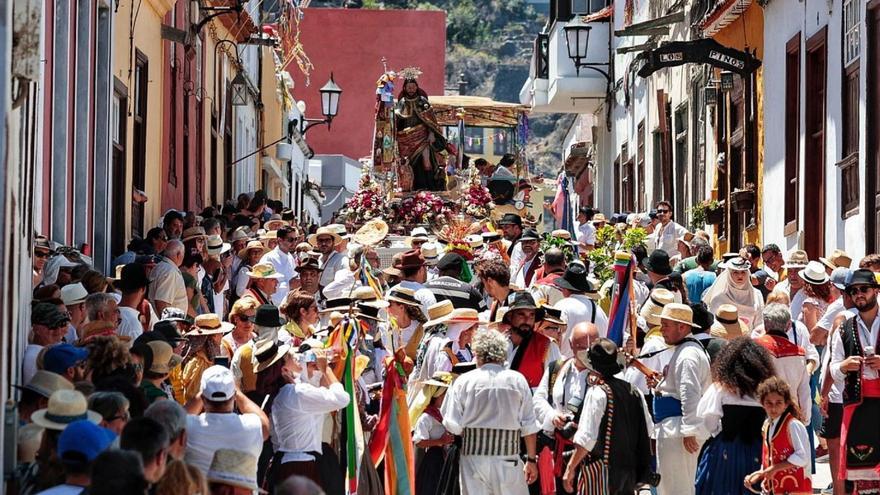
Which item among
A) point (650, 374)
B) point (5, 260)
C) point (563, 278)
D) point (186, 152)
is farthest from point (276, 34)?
point (5, 260)

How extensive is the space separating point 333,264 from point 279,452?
8861mm

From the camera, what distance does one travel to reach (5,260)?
9.47 meters

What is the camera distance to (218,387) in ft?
31.4

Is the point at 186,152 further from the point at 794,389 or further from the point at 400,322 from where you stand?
the point at 794,389

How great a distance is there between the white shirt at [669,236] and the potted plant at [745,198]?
0.83 metres

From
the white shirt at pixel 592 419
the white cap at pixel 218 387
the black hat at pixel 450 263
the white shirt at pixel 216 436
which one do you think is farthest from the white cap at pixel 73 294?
the black hat at pixel 450 263

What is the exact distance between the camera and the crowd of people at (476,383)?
32.3 ft

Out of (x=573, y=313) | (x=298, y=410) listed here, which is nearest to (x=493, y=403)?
(x=298, y=410)

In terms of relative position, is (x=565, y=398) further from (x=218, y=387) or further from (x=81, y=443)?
(x=81, y=443)

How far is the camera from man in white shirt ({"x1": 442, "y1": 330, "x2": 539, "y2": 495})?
1152cm

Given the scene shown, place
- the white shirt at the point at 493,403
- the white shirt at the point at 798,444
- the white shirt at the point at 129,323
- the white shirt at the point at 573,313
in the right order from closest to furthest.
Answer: the white shirt at the point at 798,444, the white shirt at the point at 493,403, the white shirt at the point at 129,323, the white shirt at the point at 573,313

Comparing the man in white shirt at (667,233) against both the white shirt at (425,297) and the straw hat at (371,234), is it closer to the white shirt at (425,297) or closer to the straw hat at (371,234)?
the straw hat at (371,234)

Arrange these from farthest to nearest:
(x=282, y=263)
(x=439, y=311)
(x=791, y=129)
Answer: (x=791, y=129), (x=282, y=263), (x=439, y=311)

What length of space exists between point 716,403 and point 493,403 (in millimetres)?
1445
